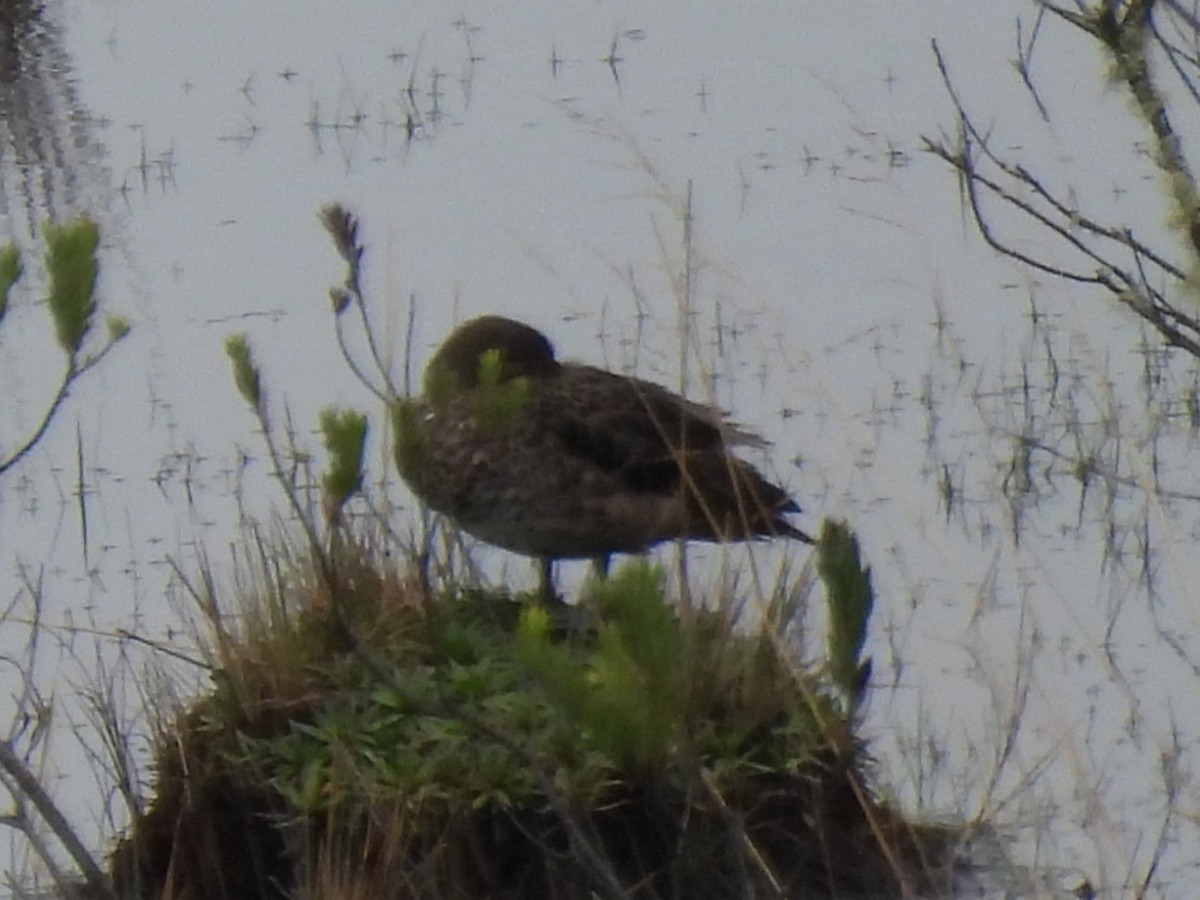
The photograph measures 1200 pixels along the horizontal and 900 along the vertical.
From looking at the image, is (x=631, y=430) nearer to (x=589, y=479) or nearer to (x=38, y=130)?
(x=589, y=479)

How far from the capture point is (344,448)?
316cm

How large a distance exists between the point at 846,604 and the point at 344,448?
2.12 ft

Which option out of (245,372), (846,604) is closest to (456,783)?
(245,372)

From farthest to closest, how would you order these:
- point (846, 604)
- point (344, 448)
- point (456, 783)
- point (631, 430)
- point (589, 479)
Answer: point (631, 430)
point (589, 479)
point (456, 783)
point (344, 448)
point (846, 604)

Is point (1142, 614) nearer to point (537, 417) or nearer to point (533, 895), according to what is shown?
point (537, 417)

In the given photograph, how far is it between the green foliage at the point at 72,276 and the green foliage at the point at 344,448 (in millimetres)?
341

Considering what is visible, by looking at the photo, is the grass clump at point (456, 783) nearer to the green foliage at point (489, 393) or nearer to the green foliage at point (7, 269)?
the green foliage at point (489, 393)

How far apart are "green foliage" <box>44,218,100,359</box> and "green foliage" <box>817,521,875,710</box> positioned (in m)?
0.99

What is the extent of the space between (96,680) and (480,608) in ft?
2.39

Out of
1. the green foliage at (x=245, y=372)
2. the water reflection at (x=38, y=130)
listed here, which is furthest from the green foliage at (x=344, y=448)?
the water reflection at (x=38, y=130)

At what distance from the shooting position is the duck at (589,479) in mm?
5586

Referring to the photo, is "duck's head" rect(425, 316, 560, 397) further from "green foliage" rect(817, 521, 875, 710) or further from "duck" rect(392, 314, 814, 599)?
"green foliage" rect(817, 521, 875, 710)

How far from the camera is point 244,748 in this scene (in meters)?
5.02

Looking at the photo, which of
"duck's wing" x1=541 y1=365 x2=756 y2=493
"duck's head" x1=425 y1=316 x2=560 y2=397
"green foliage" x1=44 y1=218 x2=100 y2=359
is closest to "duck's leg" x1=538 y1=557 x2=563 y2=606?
"duck's wing" x1=541 y1=365 x2=756 y2=493
